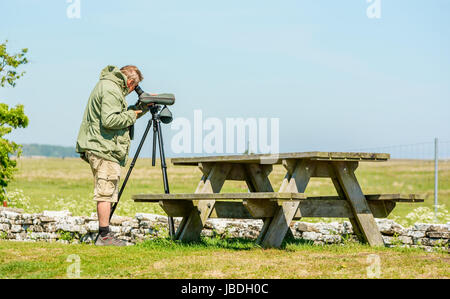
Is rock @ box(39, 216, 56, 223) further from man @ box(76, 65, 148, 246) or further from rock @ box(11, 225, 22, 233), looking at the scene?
man @ box(76, 65, 148, 246)

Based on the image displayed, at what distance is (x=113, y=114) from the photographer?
7.77m

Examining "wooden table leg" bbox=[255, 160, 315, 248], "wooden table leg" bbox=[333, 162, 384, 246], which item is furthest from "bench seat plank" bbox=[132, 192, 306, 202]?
"wooden table leg" bbox=[333, 162, 384, 246]

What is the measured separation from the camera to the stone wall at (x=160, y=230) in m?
9.20

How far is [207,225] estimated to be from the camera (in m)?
10.1

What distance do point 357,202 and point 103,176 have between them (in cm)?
327

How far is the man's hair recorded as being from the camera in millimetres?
8305

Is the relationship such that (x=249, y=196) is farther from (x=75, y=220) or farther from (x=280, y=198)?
(x=75, y=220)

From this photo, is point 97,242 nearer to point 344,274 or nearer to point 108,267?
point 108,267

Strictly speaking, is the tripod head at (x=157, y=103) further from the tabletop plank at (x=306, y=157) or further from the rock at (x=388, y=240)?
the rock at (x=388, y=240)

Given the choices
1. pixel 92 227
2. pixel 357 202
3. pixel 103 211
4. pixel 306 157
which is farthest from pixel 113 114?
pixel 357 202

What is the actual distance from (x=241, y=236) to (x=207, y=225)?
1.88 feet

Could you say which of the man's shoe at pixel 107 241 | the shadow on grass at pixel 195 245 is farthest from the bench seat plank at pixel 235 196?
the man's shoe at pixel 107 241

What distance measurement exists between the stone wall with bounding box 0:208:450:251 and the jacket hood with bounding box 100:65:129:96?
278 centimetres
